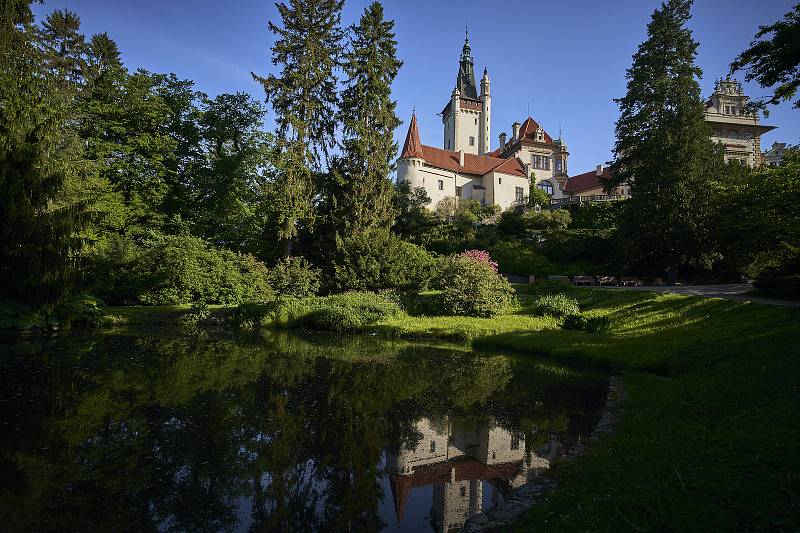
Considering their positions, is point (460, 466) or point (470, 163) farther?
point (470, 163)

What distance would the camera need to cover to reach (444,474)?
261 inches

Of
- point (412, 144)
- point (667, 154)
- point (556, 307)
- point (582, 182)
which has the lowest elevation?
point (556, 307)

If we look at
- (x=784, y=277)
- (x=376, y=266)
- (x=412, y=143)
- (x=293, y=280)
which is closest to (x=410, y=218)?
(x=376, y=266)

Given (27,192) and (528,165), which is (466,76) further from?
(27,192)

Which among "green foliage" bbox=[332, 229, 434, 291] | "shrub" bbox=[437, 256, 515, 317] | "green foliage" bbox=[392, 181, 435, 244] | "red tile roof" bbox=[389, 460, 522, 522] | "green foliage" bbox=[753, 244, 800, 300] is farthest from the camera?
"green foliage" bbox=[392, 181, 435, 244]

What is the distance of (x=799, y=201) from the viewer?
1473 centimetres

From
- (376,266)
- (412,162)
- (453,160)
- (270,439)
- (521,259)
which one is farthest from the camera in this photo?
(453,160)

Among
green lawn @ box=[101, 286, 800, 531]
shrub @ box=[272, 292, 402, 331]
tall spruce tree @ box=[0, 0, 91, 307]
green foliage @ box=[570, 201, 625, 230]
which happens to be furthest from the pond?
green foliage @ box=[570, 201, 625, 230]

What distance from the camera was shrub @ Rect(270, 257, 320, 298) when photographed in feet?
84.8

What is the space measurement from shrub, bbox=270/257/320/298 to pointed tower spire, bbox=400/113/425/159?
3281 cm

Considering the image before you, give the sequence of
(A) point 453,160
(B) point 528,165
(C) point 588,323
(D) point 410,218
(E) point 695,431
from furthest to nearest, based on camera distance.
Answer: (B) point 528,165 < (A) point 453,160 < (D) point 410,218 < (C) point 588,323 < (E) point 695,431

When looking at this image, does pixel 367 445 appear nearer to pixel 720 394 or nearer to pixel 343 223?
pixel 720 394

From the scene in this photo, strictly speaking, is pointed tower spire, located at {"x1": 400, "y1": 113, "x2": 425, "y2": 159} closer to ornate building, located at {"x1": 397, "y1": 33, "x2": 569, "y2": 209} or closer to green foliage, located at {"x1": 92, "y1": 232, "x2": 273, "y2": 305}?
ornate building, located at {"x1": 397, "y1": 33, "x2": 569, "y2": 209}

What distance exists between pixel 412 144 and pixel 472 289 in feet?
125
